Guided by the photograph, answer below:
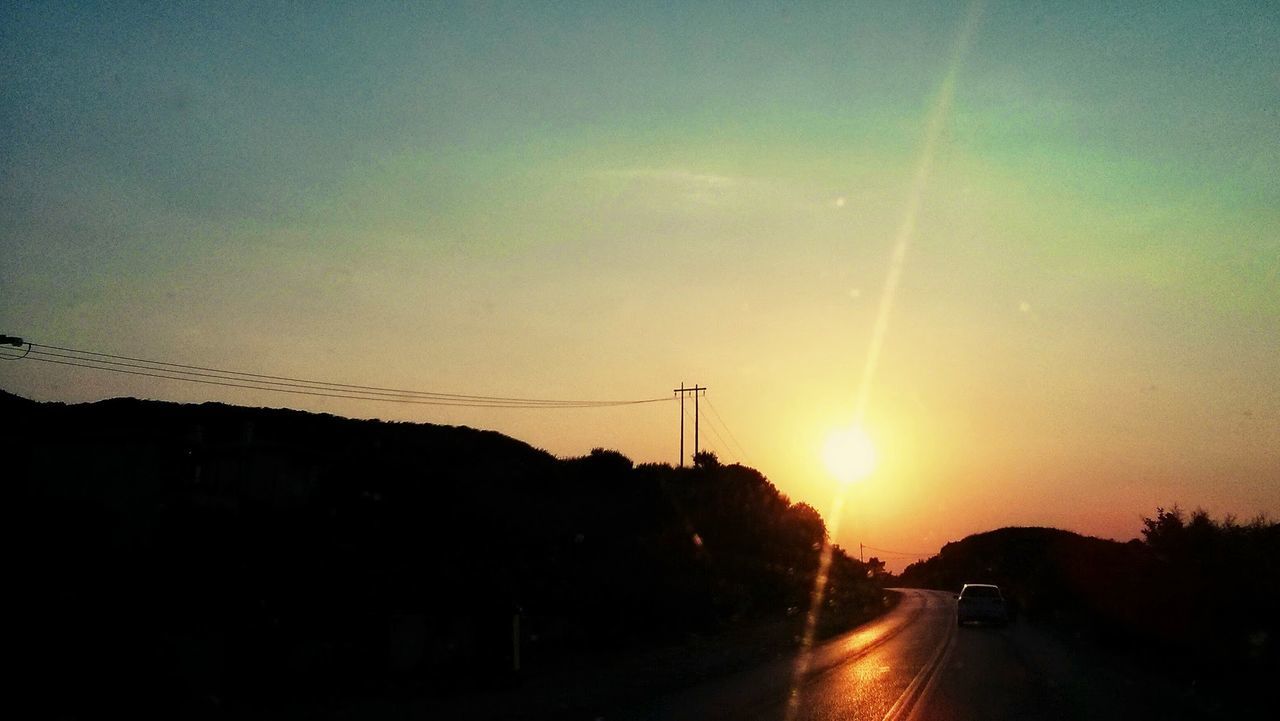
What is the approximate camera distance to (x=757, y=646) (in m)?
28.5

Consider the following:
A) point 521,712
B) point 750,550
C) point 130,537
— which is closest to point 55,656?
Result: point 521,712

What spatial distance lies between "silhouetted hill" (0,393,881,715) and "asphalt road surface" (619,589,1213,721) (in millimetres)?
5289

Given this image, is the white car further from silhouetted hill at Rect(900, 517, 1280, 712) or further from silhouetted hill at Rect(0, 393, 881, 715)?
silhouetted hill at Rect(0, 393, 881, 715)

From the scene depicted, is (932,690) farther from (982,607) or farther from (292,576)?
(982,607)

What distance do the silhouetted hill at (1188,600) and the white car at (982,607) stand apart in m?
2.79

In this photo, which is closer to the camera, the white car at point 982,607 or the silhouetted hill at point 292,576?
the silhouetted hill at point 292,576

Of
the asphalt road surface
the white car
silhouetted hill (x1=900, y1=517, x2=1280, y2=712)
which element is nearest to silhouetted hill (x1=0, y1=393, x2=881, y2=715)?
the asphalt road surface

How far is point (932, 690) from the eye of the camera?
1791cm

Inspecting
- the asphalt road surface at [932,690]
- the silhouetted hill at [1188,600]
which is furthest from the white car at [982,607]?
the asphalt road surface at [932,690]

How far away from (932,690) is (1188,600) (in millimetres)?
14968

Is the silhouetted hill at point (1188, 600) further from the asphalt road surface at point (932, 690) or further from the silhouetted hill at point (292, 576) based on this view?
the silhouetted hill at point (292, 576)

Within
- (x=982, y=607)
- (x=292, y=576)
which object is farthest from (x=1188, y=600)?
(x=292, y=576)

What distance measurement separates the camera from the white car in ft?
132

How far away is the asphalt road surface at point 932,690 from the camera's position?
49.1ft
